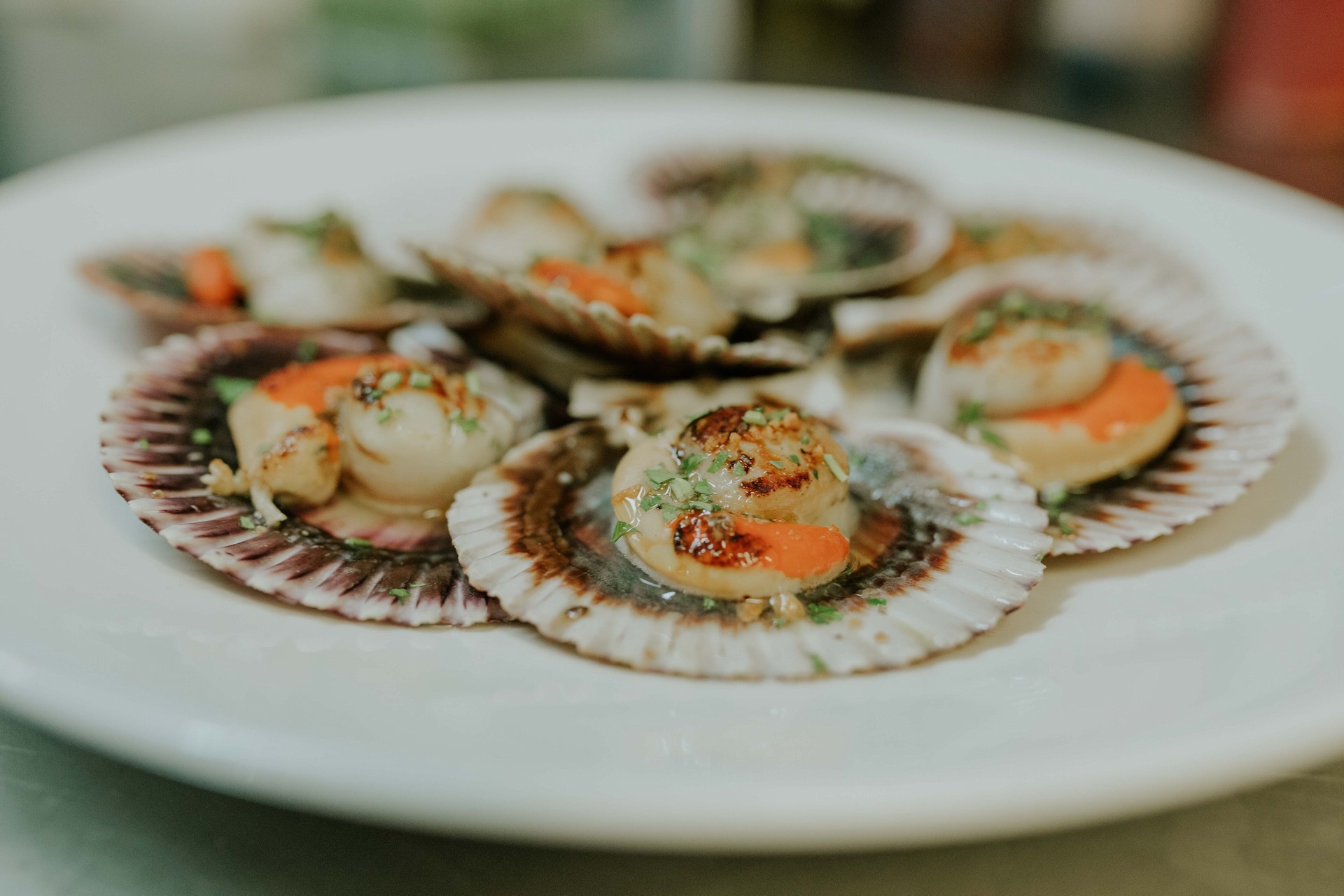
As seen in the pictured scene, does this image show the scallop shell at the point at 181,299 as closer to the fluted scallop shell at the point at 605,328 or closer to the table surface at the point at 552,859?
the fluted scallop shell at the point at 605,328

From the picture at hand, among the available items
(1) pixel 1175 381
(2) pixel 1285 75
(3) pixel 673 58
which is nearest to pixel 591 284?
(1) pixel 1175 381

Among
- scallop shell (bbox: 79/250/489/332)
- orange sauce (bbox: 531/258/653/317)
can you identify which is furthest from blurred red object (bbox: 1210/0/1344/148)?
scallop shell (bbox: 79/250/489/332)

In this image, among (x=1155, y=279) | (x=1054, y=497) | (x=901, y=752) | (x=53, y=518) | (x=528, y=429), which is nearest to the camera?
(x=901, y=752)

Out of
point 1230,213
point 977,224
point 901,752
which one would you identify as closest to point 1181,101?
point 1230,213

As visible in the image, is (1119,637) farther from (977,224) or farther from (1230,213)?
(1230,213)

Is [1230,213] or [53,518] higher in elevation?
[1230,213]

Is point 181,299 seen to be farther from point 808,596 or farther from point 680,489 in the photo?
point 808,596

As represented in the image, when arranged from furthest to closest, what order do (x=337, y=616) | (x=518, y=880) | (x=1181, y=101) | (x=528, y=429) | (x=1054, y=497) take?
(x=1181, y=101)
(x=528, y=429)
(x=1054, y=497)
(x=337, y=616)
(x=518, y=880)

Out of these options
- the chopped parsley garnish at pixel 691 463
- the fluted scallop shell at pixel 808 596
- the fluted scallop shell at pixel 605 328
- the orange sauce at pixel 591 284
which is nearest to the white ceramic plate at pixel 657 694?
the fluted scallop shell at pixel 808 596
